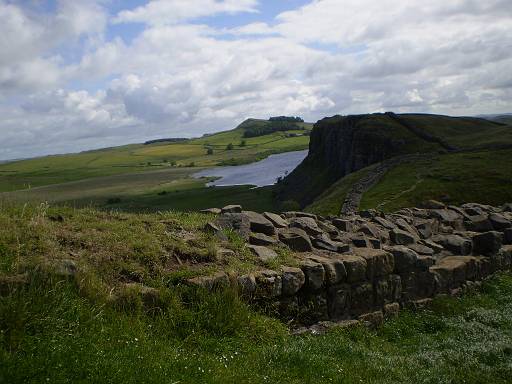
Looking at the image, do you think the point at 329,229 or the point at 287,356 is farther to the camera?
the point at 329,229

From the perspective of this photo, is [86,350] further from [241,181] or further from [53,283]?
[241,181]

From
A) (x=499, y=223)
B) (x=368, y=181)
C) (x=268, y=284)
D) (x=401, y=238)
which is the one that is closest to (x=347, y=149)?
(x=368, y=181)

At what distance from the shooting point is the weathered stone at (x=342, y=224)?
15.6 m

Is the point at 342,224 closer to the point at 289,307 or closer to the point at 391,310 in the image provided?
the point at 391,310

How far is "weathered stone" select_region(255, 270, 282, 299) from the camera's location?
978 centimetres

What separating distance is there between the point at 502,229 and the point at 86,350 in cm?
1848

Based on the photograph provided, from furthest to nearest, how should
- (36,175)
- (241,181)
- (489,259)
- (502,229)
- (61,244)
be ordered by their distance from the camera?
(36,175)
(241,181)
(502,229)
(489,259)
(61,244)

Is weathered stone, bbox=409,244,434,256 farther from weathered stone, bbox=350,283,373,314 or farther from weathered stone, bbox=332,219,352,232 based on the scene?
weathered stone, bbox=350,283,373,314

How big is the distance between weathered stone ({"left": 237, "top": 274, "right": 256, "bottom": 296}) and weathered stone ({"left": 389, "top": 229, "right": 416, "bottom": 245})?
7.78 meters

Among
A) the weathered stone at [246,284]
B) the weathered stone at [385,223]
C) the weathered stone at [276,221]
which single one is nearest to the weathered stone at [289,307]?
the weathered stone at [246,284]

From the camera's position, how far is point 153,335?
769 centimetres

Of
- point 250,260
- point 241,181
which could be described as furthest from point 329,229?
point 241,181

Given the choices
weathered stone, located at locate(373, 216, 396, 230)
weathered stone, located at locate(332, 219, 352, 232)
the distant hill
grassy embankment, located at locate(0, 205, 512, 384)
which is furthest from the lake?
grassy embankment, located at locate(0, 205, 512, 384)

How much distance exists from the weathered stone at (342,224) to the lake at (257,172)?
111 metres
